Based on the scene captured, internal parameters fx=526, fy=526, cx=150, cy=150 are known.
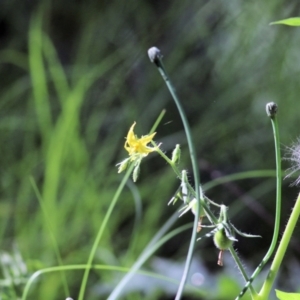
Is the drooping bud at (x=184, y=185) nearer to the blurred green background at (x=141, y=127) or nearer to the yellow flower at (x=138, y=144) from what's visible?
the yellow flower at (x=138, y=144)

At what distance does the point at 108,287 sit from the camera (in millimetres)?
738

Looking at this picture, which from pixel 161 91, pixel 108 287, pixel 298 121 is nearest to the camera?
pixel 108 287

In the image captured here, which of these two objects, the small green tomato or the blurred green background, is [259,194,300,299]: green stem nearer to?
the small green tomato

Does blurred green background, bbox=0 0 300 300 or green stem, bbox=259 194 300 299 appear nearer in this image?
green stem, bbox=259 194 300 299

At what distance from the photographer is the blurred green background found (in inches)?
32.0

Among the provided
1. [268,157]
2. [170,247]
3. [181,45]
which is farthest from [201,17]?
[170,247]

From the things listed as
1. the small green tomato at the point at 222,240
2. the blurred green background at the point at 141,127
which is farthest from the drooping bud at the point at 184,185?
the blurred green background at the point at 141,127

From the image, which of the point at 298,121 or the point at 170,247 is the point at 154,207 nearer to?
the point at 170,247

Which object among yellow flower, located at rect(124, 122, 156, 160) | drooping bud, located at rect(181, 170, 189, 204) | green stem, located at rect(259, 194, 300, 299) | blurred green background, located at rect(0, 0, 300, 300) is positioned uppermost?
yellow flower, located at rect(124, 122, 156, 160)

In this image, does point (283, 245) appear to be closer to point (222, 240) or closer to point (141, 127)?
point (222, 240)

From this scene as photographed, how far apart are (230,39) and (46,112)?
346 mm

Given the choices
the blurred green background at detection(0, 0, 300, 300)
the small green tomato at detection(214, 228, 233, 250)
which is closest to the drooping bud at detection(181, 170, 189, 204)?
the small green tomato at detection(214, 228, 233, 250)

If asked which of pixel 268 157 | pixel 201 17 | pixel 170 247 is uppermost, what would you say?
pixel 201 17

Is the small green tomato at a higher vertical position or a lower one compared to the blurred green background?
higher
